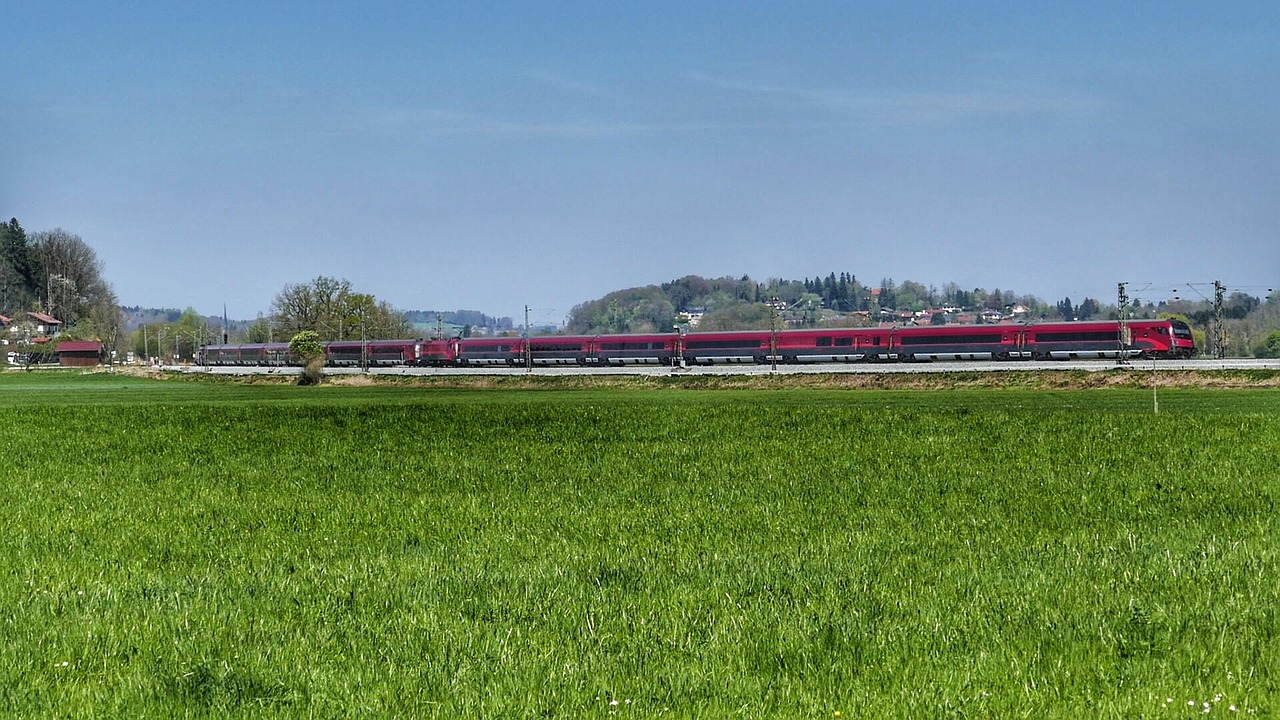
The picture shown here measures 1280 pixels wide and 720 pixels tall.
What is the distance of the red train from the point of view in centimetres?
9850

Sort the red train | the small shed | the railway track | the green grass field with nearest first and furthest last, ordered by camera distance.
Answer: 1. the green grass field
2. the railway track
3. the red train
4. the small shed

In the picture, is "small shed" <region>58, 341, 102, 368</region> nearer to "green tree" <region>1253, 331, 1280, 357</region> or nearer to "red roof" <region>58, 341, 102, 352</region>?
"red roof" <region>58, 341, 102, 352</region>

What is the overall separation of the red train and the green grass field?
76.5m

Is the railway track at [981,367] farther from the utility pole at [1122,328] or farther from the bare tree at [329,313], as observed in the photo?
the bare tree at [329,313]

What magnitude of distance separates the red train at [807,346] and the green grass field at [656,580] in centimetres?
7645

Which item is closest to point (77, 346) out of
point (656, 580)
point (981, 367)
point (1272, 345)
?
point (981, 367)

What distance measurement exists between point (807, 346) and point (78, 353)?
371ft

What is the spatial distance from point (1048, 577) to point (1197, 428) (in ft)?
57.2

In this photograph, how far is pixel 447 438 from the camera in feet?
95.5

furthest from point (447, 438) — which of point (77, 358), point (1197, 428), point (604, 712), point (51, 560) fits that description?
point (77, 358)

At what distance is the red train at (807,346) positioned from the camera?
98500 millimetres

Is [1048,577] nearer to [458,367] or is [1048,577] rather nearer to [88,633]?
[88,633]

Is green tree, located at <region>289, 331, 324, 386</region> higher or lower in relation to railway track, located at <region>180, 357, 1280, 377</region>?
higher

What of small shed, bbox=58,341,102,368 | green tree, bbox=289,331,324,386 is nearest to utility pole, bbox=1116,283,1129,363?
green tree, bbox=289,331,324,386
